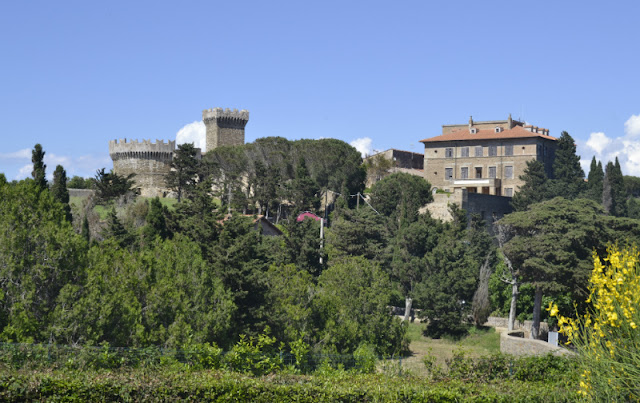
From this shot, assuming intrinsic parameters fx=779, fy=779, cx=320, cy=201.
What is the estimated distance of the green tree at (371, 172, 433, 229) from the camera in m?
57.1

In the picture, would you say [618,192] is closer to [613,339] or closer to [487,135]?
[487,135]

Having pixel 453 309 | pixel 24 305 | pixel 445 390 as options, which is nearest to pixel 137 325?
pixel 24 305

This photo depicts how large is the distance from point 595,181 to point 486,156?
11.7 m

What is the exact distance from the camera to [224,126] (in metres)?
87.6

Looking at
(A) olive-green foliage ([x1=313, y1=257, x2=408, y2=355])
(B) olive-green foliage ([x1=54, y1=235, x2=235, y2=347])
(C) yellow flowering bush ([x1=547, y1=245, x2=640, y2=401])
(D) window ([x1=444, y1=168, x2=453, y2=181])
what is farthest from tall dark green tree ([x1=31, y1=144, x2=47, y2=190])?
(D) window ([x1=444, y1=168, x2=453, y2=181])

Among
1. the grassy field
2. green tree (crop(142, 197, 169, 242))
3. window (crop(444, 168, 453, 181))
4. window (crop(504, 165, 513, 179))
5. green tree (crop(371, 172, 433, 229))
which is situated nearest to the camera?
the grassy field

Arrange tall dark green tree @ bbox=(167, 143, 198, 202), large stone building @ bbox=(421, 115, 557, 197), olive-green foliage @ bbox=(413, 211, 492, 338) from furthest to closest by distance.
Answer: large stone building @ bbox=(421, 115, 557, 197)
tall dark green tree @ bbox=(167, 143, 198, 202)
olive-green foliage @ bbox=(413, 211, 492, 338)

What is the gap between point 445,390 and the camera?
48.3 feet

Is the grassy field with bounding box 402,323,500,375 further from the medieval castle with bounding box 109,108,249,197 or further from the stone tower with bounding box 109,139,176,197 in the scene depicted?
the stone tower with bounding box 109,139,176,197

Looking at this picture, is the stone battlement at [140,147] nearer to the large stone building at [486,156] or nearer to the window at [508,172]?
the large stone building at [486,156]

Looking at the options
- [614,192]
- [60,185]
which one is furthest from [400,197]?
[60,185]

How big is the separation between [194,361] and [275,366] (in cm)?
191

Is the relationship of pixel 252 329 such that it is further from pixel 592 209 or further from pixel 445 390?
pixel 592 209

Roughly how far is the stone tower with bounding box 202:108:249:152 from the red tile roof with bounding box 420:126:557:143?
72.5ft
